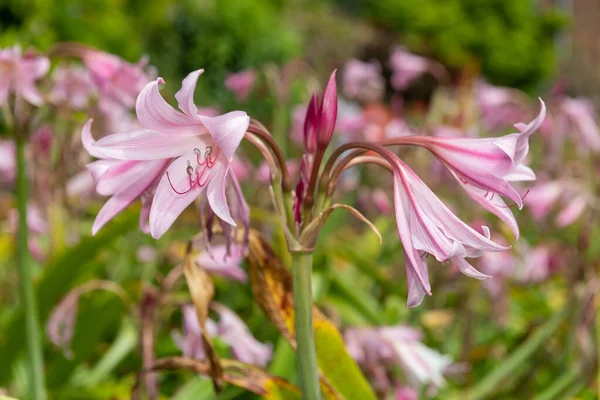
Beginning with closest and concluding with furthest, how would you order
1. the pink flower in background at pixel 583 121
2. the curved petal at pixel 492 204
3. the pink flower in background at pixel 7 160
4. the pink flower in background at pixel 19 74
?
the curved petal at pixel 492 204
the pink flower in background at pixel 19 74
the pink flower in background at pixel 583 121
the pink flower in background at pixel 7 160

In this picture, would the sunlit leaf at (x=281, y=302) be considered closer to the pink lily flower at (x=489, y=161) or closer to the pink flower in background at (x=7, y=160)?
the pink lily flower at (x=489, y=161)

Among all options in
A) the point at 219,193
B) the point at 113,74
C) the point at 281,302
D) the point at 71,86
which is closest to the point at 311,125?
the point at 219,193

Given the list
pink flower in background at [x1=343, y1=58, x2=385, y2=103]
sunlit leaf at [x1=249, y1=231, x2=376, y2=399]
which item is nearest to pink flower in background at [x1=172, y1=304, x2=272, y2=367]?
sunlit leaf at [x1=249, y1=231, x2=376, y2=399]

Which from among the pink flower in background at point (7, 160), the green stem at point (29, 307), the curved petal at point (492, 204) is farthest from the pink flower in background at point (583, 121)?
the pink flower in background at point (7, 160)

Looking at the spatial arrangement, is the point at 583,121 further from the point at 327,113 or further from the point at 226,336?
the point at 327,113

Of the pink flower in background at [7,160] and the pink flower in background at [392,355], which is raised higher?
the pink flower in background at [7,160]

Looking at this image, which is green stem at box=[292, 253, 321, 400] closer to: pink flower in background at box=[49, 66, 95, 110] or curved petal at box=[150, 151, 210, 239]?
curved petal at box=[150, 151, 210, 239]
